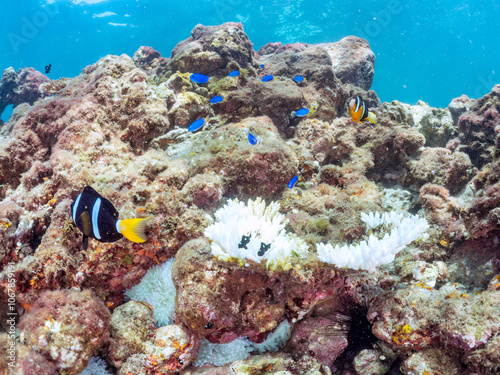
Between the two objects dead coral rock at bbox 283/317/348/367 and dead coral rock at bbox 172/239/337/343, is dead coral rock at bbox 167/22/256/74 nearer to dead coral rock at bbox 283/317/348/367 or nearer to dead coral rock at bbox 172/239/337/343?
dead coral rock at bbox 172/239/337/343

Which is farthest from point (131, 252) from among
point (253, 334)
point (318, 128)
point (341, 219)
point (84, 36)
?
point (84, 36)

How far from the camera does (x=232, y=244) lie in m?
2.54

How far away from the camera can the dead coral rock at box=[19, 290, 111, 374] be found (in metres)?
2.39

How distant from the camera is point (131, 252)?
122 inches

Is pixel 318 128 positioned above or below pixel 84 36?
below

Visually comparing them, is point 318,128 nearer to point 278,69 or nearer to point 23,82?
point 278,69

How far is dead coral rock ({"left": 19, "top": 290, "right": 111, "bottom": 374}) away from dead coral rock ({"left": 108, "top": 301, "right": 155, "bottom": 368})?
0.10 meters

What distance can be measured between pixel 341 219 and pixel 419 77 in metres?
105

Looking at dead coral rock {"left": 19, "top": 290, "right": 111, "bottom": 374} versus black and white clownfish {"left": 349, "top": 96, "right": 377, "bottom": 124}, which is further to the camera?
black and white clownfish {"left": 349, "top": 96, "right": 377, "bottom": 124}

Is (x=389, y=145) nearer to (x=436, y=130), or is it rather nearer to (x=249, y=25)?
(x=436, y=130)

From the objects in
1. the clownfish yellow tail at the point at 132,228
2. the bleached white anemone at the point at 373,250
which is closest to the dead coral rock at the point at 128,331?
the clownfish yellow tail at the point at 132,228

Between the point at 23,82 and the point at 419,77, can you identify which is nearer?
the point at 23,82

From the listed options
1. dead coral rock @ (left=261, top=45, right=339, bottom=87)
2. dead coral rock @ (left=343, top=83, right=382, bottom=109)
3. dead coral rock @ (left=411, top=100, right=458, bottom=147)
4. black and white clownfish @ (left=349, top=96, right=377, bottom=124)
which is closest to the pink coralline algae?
black and white clownfish @ (left=349, top=96, right=377, bottom=124)

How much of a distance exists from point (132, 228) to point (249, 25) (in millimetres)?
60821
